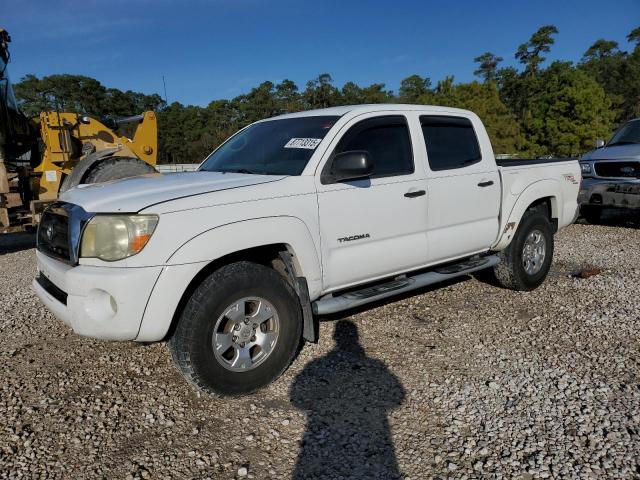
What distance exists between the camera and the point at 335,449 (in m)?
2.77

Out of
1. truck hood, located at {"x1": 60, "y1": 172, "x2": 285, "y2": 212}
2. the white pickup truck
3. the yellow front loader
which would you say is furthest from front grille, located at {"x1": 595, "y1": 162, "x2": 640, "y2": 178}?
the yellow front loader

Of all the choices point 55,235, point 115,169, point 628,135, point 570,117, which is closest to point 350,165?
point 55,235

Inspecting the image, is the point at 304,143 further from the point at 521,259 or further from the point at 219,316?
the point at 521,259

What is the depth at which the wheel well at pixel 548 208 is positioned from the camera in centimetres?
551

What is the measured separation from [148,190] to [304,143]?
1.28 m

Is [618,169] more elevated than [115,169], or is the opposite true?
[115,169]

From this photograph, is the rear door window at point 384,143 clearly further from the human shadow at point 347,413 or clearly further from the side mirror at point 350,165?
the human shadow at point 347,413

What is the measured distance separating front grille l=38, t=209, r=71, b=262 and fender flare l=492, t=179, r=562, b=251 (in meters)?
3.94

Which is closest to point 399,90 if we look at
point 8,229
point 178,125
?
point 178,125

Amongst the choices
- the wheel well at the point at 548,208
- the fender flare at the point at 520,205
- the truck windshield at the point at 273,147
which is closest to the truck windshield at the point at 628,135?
the wheel well at the point at 548,208

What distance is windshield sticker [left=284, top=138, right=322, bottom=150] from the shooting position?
378 cm

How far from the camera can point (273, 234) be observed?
3.28m

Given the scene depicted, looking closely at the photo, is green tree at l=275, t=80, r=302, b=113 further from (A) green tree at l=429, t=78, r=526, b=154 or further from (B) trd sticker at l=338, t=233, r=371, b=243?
(B) trd sticker at l=338, t=233, r=371, b=243

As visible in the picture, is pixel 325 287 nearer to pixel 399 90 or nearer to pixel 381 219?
pixel 381 219
